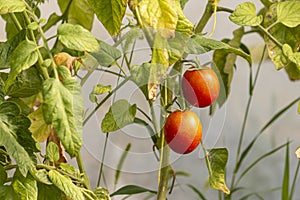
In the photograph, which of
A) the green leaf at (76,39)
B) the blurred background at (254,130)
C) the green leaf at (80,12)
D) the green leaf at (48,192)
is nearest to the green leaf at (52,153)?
the green leaf at (48,192)

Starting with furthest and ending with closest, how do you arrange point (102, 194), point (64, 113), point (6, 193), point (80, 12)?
point (80, 12) → point (102, 194) → point (6, 193) → point (64, 113)

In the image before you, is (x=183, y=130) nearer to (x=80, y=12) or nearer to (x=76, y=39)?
(x=76, y=39)

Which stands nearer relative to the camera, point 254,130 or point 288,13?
point 288,13

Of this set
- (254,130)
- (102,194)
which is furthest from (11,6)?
(254,130)

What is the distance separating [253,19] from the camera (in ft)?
2.48

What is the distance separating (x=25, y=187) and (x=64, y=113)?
0.13 meters

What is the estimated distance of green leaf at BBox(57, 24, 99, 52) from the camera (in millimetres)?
580

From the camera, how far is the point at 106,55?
2.35 feet

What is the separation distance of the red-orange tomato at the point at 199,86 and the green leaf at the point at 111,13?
0.14 metres

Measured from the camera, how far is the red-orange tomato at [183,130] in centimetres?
68

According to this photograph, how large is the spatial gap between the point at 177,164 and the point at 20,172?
38.7 inches

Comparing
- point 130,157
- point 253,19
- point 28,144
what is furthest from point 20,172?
point 130,157

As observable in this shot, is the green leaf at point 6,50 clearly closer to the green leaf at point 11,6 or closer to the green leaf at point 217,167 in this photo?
the green leaf at point 11,6

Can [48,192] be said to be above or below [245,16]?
below
